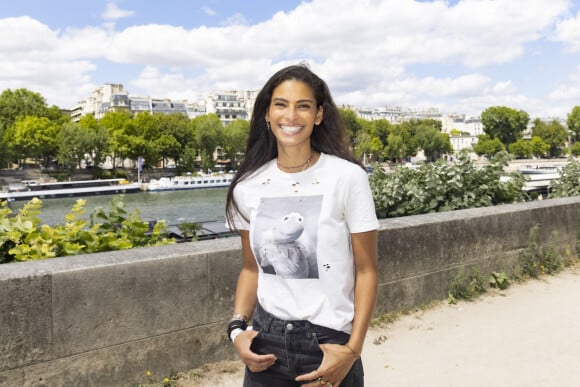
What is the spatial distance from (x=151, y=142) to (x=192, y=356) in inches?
2766

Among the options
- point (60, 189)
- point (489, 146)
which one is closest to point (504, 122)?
point (489, 146)

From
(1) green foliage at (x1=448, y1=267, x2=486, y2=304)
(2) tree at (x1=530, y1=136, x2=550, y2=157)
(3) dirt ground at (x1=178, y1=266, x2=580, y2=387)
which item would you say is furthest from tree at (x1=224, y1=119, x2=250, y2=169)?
(3) dirt ground at (x1=178, y1=266, x2=580, y2=387)

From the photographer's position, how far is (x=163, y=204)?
52.9 meters

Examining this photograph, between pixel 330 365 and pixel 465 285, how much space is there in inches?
135

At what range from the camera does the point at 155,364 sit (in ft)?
9.92

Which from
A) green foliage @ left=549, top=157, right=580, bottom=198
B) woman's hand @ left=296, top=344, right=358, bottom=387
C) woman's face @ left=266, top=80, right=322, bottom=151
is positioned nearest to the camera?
woman's hand @ left=296, top=344, right=358, bottom=387

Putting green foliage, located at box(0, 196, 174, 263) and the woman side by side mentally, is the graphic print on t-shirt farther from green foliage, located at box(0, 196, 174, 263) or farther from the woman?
green foliage, located at box(0, 196, 174, 263)

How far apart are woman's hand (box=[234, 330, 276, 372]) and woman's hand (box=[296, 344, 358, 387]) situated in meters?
0.11

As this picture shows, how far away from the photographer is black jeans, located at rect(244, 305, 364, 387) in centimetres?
157

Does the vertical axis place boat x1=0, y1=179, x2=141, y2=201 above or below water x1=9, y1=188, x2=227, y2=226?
above

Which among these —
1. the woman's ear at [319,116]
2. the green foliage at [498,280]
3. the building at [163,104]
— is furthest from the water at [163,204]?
the building at [163,104]

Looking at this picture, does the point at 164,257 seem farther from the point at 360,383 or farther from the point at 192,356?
the point at 360,383

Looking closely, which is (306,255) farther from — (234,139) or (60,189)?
(234,139)

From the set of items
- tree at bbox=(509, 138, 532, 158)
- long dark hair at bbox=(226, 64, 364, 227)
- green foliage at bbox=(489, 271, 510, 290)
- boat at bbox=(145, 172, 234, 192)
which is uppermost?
long dark hair at bbox=(226, 64, 364, 227)
